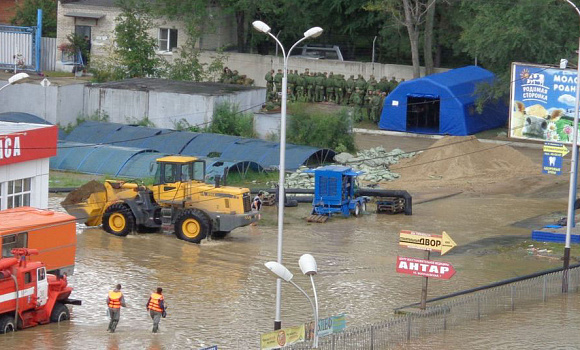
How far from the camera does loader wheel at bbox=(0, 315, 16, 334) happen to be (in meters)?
24.6

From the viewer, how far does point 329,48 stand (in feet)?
226

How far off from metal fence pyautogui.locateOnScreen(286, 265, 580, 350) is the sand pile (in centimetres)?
1539

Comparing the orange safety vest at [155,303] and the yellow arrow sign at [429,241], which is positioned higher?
the yellow arrow sign at [429,241]

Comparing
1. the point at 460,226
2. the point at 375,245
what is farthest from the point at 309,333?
the point at 460,226

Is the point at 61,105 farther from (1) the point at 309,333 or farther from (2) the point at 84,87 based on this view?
(1) the point at 309,333

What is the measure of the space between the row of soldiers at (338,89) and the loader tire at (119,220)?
2441cm

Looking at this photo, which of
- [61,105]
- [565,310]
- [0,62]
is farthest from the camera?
[0,62]

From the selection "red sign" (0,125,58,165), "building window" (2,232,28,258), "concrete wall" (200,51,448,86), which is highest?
"concrete wall" (200,51,448,86)

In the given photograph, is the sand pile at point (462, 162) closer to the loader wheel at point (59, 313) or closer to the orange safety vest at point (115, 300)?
the loader wheel at point (59, 313)

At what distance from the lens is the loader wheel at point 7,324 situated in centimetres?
2461

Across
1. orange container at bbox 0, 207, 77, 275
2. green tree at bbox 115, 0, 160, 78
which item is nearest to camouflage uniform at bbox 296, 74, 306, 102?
green tree at bbox 115, 0, 160, 78

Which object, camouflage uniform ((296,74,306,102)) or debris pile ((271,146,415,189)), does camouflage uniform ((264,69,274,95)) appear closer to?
camouflage uniform ((296,74,306,102))

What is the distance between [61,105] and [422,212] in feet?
62.9

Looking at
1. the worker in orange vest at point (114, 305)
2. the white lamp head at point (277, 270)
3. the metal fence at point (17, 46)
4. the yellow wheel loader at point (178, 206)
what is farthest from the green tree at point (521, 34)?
the white lamp head at point (277, 270)
